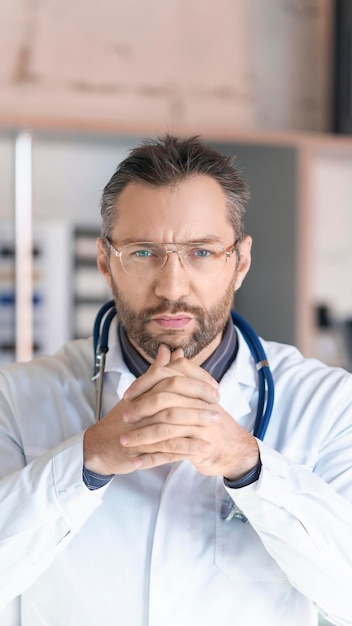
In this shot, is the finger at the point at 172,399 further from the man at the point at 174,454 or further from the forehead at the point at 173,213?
the forehead at the point at 173,213

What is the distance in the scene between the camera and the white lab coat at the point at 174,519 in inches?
54.1

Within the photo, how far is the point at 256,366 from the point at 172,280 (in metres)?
0.26

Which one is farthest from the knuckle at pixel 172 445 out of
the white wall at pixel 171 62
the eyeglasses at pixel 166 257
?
the white wall at pixel 171 62

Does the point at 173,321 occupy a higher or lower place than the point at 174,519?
higher

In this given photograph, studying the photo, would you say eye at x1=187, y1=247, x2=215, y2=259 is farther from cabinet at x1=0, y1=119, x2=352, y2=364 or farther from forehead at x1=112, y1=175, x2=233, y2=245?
cabinet at x1=0, y1=119, x2=352, y2=364

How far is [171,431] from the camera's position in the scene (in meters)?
1.33

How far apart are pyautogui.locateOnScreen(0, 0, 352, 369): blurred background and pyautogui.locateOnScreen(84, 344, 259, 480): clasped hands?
1.54m

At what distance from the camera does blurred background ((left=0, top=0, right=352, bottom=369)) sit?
114 inches

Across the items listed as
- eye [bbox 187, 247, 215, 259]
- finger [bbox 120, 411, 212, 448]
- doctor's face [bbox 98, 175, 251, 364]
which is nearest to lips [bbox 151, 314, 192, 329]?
doctor's face [bbox 98, 175, 251, 364]

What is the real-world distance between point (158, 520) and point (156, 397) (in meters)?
0.29

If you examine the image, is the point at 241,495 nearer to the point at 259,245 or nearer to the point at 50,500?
the point at 50,500

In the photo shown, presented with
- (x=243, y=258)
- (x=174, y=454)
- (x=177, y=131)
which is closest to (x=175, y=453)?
(x=174, y=454)

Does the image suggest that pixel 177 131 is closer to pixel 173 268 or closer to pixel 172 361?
pixel 173 268

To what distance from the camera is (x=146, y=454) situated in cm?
136
